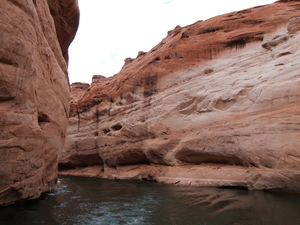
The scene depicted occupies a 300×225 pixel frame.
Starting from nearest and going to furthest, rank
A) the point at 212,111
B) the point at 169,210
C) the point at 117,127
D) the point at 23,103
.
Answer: the point at 169,210
the point at 23,103
the point at 212,111
the point at 117,127

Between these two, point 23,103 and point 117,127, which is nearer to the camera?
point 23,103

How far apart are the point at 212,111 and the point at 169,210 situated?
225 inches

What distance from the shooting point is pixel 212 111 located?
991 centimetres

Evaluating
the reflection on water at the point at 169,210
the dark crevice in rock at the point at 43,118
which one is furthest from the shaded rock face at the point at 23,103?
the reflection on water at the point at 169,210

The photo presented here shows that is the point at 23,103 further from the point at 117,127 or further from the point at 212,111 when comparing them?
the point at 117,127

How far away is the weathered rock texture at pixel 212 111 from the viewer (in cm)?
749

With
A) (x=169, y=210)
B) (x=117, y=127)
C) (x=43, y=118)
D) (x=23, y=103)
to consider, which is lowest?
(x=169, y=210)

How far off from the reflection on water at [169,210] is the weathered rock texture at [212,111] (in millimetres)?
1549

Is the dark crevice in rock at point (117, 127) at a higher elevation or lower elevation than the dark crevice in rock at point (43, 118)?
lower

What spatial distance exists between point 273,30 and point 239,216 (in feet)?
30.7

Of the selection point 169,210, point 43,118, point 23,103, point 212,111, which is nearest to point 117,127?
point 212,111

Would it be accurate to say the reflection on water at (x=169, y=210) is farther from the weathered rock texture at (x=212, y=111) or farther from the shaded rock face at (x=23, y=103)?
the weathered rock texture at (x=212, y=111)

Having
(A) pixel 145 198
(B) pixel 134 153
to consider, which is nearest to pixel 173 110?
(B) pixel 134 153

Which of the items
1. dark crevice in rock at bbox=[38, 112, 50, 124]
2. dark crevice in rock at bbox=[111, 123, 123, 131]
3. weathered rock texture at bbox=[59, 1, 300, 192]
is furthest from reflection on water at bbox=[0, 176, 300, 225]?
dark crevice in rock at bbox=[111, 123, 123, 131]
